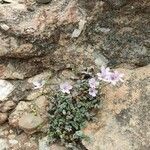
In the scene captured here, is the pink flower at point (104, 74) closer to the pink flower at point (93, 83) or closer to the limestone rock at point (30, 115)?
the pink flower at point (93, 83)

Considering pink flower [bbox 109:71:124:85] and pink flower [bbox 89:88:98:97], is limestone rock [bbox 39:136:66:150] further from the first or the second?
pink flower [bbox 109:71:124:85]

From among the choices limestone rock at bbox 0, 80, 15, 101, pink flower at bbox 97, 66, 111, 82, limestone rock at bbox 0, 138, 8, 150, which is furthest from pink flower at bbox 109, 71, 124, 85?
limestone rock at bbox 0, 138, 8, 150

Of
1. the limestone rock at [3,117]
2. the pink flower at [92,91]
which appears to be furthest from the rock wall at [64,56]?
the pink flower at [92,91]

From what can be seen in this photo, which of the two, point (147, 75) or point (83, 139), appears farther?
point (147, 75)

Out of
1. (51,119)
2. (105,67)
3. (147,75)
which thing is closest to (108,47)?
(105,67)

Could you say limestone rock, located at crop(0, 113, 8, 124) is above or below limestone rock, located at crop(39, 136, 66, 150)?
above

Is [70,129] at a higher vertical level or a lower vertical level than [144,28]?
lower

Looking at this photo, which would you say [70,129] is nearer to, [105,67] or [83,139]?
[83,139]

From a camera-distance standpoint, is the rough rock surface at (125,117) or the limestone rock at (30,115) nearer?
the rough rock surface at (125,117)
